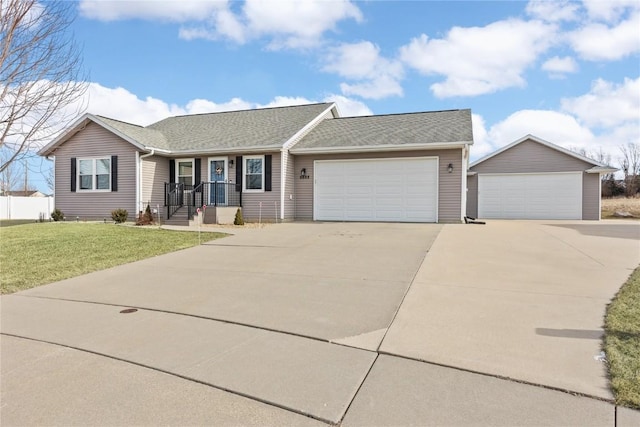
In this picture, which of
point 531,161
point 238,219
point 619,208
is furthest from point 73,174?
point 619,208

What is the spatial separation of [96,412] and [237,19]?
38.9ft

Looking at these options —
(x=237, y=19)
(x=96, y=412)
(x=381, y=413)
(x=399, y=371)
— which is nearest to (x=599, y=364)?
(x=399, y=371)

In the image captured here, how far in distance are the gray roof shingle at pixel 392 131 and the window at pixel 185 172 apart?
497 centimetres

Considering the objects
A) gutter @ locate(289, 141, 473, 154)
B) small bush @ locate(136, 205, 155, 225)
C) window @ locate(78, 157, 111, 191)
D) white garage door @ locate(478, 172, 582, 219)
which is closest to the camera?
gutter @ locate(289, 141, 473, 154)

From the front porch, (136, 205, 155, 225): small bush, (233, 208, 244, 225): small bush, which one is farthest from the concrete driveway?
the front porch

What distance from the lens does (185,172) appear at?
56.2 ft

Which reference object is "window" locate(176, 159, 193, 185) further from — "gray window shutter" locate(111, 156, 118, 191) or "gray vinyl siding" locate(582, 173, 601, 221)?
"gray vinyl siding" locate(582, 173, 601, 221)

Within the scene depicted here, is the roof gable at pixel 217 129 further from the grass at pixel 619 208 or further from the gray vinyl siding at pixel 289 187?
the grass at pixel 619 208

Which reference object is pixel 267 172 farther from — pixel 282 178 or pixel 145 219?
pixel 145 219

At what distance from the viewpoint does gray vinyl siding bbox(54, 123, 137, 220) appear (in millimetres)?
16062

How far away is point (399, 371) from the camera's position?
313 cm

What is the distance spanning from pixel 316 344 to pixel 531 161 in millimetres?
19875

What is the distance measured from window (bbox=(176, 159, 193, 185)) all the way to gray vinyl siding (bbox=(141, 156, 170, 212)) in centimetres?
59

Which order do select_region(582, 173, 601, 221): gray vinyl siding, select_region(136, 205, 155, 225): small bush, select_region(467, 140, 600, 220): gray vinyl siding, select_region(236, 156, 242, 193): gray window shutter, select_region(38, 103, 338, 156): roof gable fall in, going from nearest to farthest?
1. select_region(136, 205, 155, 225): small bush
2. select_region(38, 103, 338, 156): roof gable
3. select_region(236, 156, 242, 193): gray window shutter
4. select_region(582, 173, 601, 221): gray vinyl siding
5. select_region(467, 140, 600, 220): gray vinyl siding
